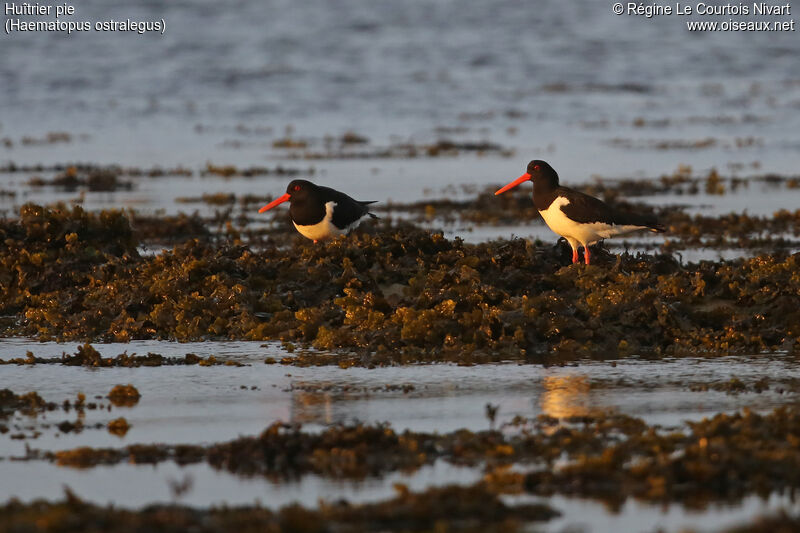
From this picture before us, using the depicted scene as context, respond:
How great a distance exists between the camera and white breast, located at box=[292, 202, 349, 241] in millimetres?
12789

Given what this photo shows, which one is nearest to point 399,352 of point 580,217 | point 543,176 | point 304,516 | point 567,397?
point 567,397

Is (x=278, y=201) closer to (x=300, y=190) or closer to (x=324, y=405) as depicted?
(x=300, y=190)

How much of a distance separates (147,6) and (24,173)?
123 feet

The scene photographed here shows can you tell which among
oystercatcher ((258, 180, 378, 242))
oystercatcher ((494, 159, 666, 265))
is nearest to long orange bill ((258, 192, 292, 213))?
oystercatcher ((258, 180, 378, 242))

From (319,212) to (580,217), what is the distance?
267 cm

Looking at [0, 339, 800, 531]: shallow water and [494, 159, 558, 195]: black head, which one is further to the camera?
[494, 159, 558, 195]: black head

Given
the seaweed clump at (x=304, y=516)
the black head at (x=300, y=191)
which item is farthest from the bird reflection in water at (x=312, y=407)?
the black head at (x=300, y=191)

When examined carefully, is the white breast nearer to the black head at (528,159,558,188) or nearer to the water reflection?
the black head at (528,159,558,188)

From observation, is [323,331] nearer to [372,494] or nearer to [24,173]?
[372,494]

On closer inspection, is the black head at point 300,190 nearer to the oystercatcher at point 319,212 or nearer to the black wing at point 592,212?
the oystercatcher at point 319,212

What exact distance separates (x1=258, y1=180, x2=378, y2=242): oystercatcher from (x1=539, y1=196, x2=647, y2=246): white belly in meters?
2.12

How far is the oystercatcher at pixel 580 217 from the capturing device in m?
11.5

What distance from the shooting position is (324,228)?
42.0ft

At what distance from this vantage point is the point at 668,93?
37000 millimetres
